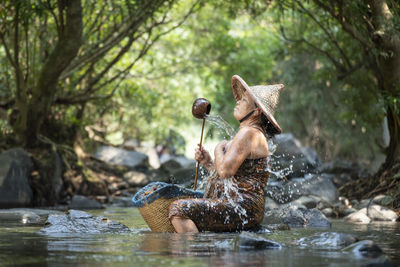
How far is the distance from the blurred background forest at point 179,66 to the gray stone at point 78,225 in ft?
5.89

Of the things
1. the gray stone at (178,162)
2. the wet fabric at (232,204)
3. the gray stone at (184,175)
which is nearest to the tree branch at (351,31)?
the wet fabric at (232,204)

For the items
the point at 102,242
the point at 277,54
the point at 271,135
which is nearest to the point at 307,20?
the point at 277,54

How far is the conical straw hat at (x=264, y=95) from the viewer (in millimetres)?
5891

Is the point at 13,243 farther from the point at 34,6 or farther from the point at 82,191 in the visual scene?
the point at 82,191

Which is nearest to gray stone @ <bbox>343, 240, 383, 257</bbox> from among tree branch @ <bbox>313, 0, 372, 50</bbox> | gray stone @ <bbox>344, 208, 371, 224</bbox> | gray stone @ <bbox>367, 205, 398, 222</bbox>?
gray stone @ <bbox>344, 208, 371, 224</bbox>

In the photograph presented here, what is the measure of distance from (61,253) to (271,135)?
2.71 metres

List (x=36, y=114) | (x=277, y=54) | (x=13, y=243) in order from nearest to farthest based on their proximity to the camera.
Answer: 1. (x=13, y=243)
2. (x=36, y=114)
3. (x=277, y=54)

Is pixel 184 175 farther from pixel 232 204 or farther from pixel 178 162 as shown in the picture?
pixel 232 204

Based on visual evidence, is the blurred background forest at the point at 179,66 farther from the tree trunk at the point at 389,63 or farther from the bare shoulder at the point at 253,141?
the bare shoulder at the point at 253,141

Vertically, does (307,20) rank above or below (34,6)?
above

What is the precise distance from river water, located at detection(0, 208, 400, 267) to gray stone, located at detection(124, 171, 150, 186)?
11.2 meters

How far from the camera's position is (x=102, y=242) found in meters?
5.14

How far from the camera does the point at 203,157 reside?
20.7 ft

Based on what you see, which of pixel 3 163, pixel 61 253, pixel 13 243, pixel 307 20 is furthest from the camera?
pixel 307 20
